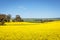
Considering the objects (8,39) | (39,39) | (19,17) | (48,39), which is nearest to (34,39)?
(39,39)

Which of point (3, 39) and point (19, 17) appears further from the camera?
point (19, 17)

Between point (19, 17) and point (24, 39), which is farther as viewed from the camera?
point (19, 17)

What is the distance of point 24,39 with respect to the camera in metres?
14.5

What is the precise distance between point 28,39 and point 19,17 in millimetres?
80878

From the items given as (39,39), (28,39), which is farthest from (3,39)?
(39,39)

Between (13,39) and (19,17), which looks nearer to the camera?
(13,39)

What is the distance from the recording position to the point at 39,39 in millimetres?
14281

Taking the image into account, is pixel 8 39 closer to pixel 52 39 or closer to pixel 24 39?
pixel 24 39

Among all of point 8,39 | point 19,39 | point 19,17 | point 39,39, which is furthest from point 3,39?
point 19,17

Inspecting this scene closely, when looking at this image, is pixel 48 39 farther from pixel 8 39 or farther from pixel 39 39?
pixel 8 39

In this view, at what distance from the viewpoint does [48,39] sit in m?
14.4

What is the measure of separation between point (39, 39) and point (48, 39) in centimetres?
93

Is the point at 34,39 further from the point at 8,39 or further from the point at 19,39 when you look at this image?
the point at 8,39

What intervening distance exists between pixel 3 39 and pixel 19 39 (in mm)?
1635
